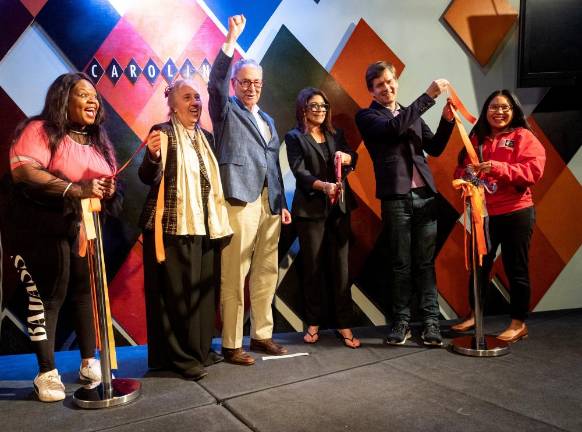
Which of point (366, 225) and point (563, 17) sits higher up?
point (563, 17)

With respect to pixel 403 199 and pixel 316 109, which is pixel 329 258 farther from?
pixel 316 109

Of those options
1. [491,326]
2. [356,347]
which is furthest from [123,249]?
[491,326]

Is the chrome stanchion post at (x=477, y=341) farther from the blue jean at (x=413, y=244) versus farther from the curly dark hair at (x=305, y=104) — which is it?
the curly dark hair at (x=305, y=104)

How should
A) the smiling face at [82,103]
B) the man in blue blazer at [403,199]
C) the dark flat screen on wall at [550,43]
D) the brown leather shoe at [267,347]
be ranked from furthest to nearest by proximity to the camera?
the dark flat screen on wall at [550,43]
the man in blue blazer at [403,199]
the brown leather shoe at [267,347]
the smiling face at [82,103]

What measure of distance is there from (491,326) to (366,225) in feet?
3.70

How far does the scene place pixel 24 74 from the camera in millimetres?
2781

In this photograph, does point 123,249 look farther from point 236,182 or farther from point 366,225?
point 366,225

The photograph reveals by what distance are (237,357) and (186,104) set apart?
4.50 ft

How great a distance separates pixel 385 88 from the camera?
2855 millimetres

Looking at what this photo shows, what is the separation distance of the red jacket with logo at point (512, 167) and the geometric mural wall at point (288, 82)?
0.75 metres

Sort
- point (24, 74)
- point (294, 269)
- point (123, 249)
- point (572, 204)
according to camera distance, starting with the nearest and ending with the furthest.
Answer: point (24, 74) → point (123, 249) → point (294, 269) → point (572, 204)

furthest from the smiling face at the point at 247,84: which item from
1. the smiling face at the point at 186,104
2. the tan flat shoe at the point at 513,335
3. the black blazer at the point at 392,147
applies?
the tan flat shoe at the point at 513,335

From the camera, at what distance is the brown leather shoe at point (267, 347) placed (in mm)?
2717

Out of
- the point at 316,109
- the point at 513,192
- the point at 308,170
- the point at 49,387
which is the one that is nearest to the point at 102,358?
the point at 49,387
